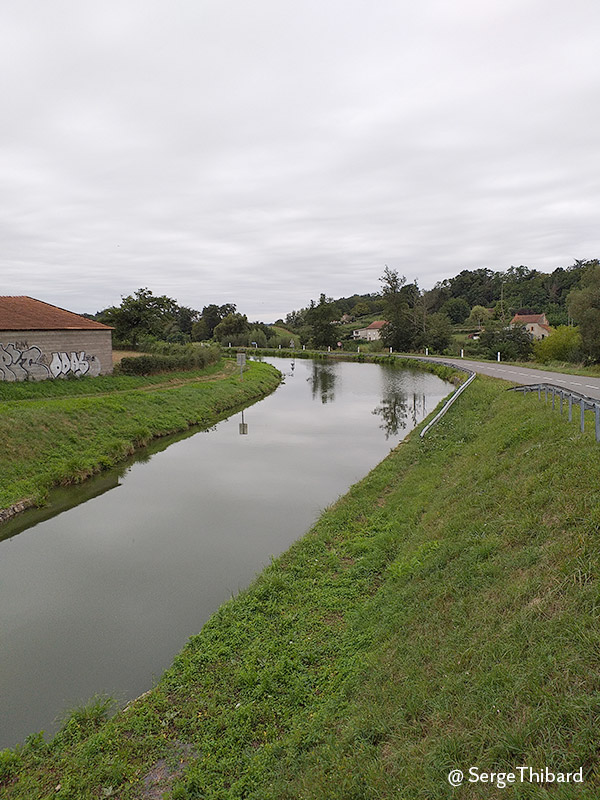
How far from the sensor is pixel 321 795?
3482 millimetres

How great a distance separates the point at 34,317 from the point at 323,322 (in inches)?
2135

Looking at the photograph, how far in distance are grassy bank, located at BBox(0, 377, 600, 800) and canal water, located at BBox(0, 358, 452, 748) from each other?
2.64 feet

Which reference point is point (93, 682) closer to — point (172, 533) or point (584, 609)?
point (172, 533)

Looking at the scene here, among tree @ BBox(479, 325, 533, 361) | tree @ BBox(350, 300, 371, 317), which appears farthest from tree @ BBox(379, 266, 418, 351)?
tree @ BBox(350, 300, 371, 317)

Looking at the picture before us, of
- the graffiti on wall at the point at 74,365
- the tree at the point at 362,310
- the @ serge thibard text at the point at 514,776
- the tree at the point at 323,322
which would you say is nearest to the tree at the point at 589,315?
the graffiti on wall at the point at 74,365

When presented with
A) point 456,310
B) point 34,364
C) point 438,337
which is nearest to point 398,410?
point 34,364

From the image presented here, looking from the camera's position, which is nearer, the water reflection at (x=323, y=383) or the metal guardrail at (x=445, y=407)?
the metal guardrail at (x=445, y=407)

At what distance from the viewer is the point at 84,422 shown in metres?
16.9

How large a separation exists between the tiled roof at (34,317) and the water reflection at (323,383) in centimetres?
1359

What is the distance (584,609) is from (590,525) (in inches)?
53.2

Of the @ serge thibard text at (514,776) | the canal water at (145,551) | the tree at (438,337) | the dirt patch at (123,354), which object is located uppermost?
the tree at (438,337)

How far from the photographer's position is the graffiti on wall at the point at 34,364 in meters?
21.1

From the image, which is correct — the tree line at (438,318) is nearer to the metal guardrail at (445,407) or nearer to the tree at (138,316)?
the tree at (138,316)

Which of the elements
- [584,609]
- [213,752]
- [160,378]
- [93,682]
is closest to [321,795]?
[213,752]
